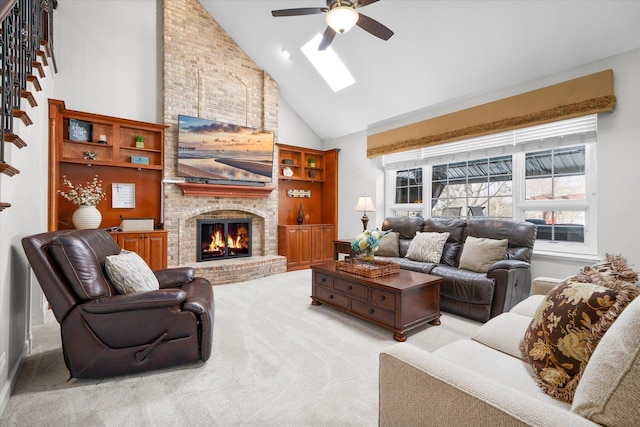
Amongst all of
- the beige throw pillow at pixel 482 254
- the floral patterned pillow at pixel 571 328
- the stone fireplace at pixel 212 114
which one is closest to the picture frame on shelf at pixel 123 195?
the stone fireplace at pixel 212 114

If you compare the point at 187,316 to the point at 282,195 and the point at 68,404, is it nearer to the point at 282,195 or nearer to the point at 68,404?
the point at 68,404

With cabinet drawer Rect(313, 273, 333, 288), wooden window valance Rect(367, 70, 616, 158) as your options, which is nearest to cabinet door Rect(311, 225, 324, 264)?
wooden window valance Rect(367, 70, 616, 158)

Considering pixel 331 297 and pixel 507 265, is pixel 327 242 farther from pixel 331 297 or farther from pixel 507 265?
pixel 507 265

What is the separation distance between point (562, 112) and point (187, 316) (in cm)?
431

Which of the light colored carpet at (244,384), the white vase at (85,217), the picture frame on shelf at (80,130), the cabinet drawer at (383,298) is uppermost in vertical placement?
the picture frame on shelf at (80,130)

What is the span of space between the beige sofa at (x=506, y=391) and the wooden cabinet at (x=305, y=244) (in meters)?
4.58

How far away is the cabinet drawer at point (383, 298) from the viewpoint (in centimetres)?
278

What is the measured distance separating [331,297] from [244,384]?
154cm

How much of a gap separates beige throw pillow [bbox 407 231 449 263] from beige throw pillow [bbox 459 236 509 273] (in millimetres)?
341

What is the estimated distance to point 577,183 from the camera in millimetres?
3604

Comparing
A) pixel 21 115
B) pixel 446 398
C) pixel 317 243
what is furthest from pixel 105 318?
pixel 317 243

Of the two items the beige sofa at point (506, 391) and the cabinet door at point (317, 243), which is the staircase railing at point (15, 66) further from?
the cabinet door at point (317, 243)

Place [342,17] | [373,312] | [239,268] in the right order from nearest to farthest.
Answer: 1. [342,17]
2. [373,312]
3. [239,268]

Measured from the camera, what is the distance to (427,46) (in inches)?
157
